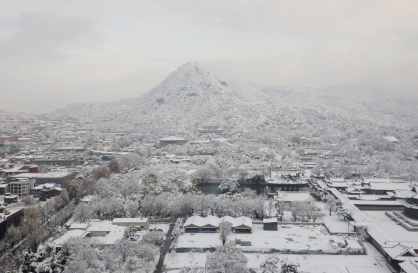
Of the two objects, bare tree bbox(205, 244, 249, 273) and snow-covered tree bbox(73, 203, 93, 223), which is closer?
bare tree bbox(205, 244, 249, 273)

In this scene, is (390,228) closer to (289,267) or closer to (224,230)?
(289,267)

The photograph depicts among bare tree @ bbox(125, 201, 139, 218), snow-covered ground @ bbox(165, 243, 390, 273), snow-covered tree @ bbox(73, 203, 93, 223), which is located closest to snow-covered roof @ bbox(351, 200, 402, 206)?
snow-covered ground @ bbox(165, 243, 390, 273)

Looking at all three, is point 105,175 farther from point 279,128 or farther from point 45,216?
point 279,128

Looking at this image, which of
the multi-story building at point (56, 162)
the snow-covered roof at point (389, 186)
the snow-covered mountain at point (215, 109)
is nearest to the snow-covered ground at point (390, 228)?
the snow-covered roof at point (389, 186)

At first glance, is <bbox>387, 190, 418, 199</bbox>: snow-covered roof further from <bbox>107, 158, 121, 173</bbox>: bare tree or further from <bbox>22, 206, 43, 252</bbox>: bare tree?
<bbox>107, 158, 121, 173</bbox>: bare tree

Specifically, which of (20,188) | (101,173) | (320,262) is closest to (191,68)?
(101,173)

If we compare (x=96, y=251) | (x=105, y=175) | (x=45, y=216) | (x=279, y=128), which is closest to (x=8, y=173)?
(x=105, y=175)
